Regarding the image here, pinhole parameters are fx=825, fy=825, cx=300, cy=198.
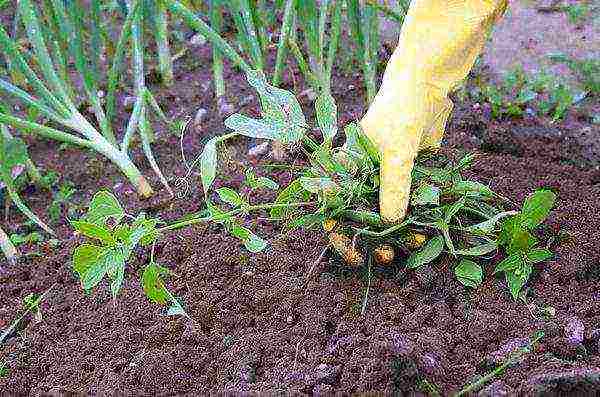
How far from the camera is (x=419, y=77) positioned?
1129 millimetres

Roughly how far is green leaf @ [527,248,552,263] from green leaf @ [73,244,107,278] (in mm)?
620

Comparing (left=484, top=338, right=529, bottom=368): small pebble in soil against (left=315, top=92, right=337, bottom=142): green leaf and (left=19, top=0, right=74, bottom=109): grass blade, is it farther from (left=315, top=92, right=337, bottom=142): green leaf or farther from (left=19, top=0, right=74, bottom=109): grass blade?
(left=19, top=0, right=74, bottom=109): grass blade

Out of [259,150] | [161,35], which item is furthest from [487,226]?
[161,35]

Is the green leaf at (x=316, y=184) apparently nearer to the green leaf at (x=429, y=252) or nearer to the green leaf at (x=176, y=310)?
the green leaf at (x=429, y=252)

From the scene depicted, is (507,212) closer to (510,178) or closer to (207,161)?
(510,178)

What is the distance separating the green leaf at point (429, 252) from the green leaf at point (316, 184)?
0.18m

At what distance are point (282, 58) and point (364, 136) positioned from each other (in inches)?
26.2

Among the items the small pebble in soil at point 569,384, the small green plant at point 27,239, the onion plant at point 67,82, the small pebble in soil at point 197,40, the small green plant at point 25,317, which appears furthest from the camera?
the small pebble in soil at point 197,40

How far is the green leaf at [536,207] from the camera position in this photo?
47.3 inches

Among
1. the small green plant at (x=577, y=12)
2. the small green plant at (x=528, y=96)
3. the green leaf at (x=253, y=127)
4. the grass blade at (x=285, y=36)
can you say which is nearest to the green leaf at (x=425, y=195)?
the green leaf at (x=253, y=127)

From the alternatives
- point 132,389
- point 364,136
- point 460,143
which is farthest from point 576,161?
point 132,389

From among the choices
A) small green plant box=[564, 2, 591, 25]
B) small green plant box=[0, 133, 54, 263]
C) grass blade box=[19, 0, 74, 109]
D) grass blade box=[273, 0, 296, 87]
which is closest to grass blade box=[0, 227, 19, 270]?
small green plant box=[0, 133, 54, 263]

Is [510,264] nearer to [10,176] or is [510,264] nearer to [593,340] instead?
[593,340]

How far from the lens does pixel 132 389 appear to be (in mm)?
1221
